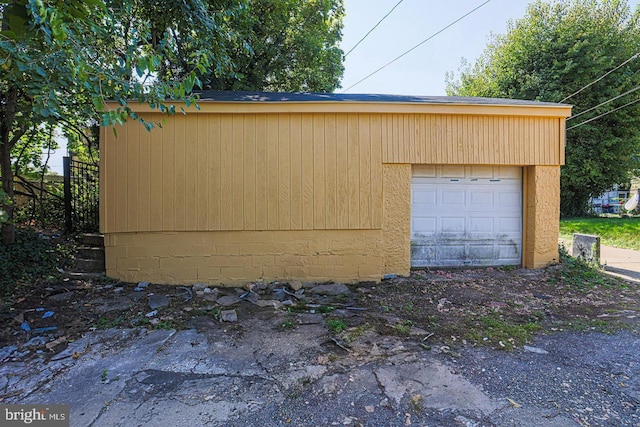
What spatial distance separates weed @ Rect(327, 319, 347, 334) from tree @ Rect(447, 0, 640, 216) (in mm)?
16284

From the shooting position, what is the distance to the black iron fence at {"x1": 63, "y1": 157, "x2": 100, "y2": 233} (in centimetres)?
625

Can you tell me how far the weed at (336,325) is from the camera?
3.47 metres

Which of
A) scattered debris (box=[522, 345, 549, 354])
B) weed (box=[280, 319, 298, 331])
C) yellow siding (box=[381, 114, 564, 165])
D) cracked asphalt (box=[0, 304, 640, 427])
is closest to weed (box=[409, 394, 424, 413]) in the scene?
cracked asphalt (box=[0, 304, 640, 427])

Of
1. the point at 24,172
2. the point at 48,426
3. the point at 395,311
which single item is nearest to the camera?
the point at 48,426

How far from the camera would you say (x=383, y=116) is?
17.2 feet

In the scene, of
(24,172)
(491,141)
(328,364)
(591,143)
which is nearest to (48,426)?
(328,364)

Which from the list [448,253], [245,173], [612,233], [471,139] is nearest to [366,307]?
[448,253]

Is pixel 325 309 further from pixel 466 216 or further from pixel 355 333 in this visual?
pixel 466 216

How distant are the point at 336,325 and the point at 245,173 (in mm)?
2693

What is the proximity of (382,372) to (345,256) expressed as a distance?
8.71ft

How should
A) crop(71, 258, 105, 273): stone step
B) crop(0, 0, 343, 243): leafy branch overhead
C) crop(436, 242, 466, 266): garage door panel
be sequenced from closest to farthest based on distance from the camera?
crop(0, 0, 343, 243): leafy branch overhead
crop(71, 258, 105, 273): stone step
crop(436, 242, 466, 266): garage door panel

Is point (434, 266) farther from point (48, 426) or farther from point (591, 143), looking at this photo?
point (591, 143)

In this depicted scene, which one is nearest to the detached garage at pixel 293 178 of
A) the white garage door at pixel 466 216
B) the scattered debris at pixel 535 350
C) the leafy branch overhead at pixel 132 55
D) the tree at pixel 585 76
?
the white garage door at pixel 466 216

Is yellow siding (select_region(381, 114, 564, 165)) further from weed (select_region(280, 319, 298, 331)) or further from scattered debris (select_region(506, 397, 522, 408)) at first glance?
scattered debris (select_region(506, 397, 522, 408))
